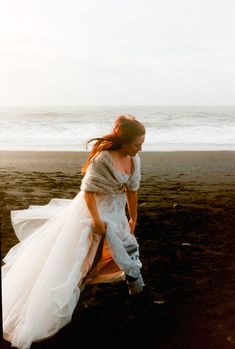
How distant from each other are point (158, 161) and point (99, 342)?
33.0 feet

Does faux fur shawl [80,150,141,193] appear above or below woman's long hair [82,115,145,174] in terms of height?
below

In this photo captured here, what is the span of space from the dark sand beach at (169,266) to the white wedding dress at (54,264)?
20cm

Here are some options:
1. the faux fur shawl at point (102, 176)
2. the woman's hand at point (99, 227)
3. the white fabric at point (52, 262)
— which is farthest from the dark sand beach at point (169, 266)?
the faux fur shawl at point (102, 176)

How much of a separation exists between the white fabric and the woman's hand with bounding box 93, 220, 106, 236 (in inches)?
1.9

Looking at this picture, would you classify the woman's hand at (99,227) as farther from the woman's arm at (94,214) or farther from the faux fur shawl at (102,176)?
the faux fur shawl at (102,176)

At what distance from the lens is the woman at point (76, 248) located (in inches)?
129

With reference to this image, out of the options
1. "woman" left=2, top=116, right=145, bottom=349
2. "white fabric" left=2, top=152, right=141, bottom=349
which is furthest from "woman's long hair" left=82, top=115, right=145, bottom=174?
"white fabric" left=2, top=152, right=141, bottom=349

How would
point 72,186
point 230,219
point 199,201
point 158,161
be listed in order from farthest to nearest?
point 158,161 → point 72,186 → point 199,201 → point 230,219

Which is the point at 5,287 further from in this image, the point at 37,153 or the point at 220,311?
the point at 37,153

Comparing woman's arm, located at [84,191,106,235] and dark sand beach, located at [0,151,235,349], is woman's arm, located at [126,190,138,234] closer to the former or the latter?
woman's arm, located at [84,191,106,235]

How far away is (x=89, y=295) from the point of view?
13.9ft

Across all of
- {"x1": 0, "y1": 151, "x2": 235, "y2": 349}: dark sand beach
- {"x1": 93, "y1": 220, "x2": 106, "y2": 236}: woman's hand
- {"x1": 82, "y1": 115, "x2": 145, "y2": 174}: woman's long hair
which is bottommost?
{"x1": 0, "y1": 151, "x2": 235, "y2": 349}: dark sand beach

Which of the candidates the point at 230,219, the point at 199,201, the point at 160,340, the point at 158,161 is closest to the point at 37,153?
the point at 158,161

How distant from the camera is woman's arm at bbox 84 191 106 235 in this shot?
3557 millimetres
